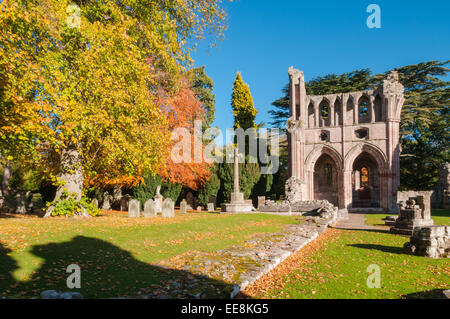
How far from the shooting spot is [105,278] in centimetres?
467

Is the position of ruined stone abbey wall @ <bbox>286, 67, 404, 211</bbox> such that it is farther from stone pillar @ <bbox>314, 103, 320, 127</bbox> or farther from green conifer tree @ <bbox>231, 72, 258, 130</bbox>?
green conifer tree @ <bbox>231, 72, 258, 130</bbox>

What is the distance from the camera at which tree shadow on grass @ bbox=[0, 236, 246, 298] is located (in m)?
4.04

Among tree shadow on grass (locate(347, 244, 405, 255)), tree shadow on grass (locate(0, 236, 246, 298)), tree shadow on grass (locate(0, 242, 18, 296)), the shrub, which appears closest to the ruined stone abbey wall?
tree shadow on grass (locate(347, 244, 405, 255))

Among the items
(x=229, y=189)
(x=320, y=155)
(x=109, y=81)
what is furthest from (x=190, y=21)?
(x=320, y=155)

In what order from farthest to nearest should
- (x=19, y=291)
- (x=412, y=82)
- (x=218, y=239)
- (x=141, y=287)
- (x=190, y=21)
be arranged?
(x=412, y=82) < (x=190, y=21) < (x=218, y=239) < (x=141, y=287) < (x=19, y=291)

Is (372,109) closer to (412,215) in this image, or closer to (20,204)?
(412,215)

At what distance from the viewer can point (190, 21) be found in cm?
1317

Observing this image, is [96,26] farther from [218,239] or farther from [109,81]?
[218,239]

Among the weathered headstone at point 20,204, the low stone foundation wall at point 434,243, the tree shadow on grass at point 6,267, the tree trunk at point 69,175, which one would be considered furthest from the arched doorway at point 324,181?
the tree shadow on grass at point 6,267

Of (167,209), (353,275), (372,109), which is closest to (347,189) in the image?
(372,109)

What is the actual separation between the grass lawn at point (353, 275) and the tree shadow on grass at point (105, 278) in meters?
1.14

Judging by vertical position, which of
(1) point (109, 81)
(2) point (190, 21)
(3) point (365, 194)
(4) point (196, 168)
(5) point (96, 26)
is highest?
(2) point (190, 21)

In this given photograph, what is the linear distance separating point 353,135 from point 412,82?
463 inches

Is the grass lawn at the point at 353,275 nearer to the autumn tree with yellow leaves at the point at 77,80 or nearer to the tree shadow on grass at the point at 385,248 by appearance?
the tree shadow on grass at the point at 385,248
